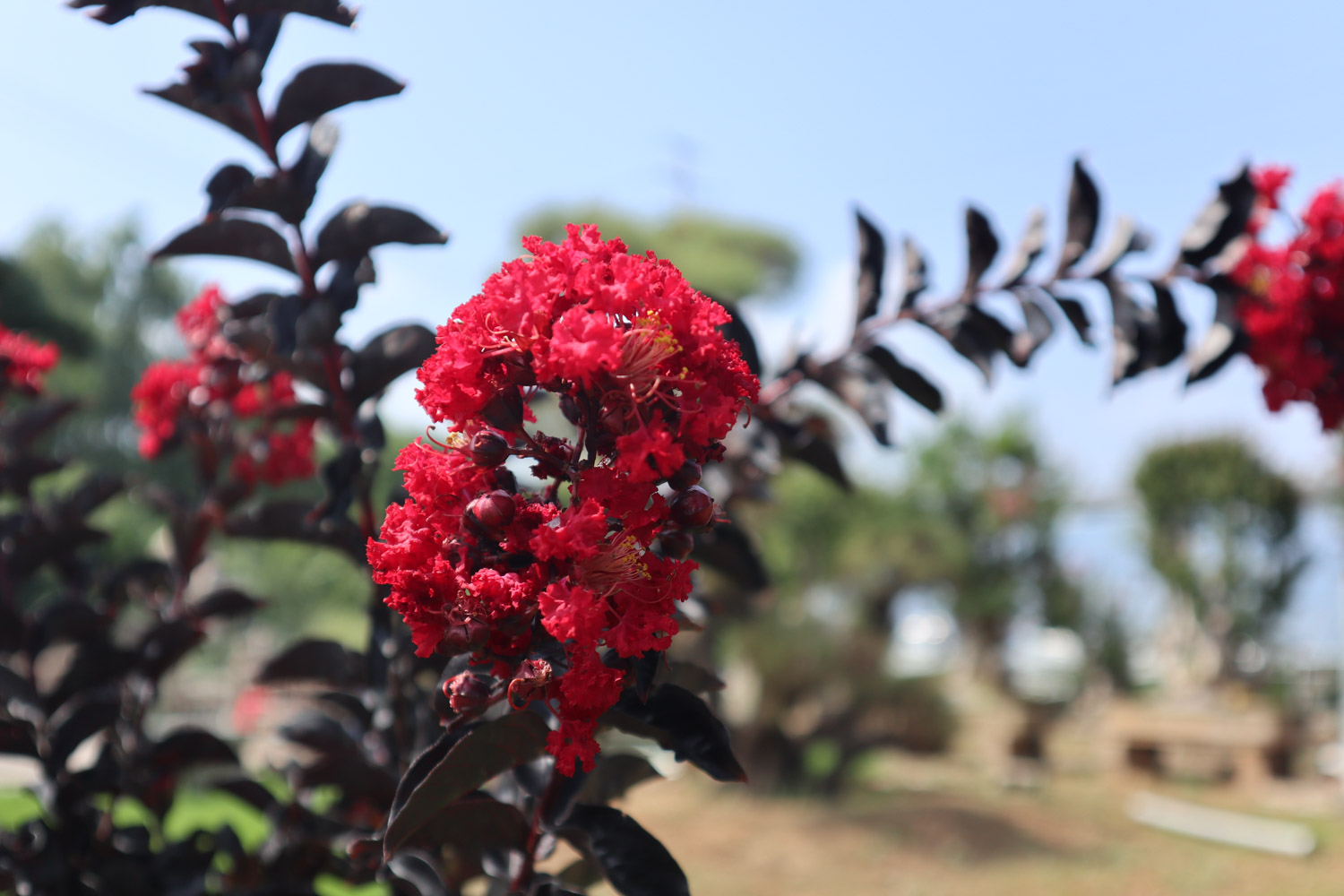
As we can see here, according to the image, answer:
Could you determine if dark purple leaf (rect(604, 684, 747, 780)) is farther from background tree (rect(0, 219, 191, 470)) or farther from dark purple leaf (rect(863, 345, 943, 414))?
background tree (rect(0, 219, 191, 470))

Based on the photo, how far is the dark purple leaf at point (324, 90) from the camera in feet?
2.74

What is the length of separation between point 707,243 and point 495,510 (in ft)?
Answer: 56.4

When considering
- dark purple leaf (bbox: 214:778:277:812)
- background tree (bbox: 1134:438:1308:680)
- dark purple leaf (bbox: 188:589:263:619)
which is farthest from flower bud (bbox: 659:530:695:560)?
background tree (bbox: 1134:438:1308:680)

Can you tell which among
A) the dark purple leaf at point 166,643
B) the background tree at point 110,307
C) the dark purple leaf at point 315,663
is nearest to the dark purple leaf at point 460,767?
the dark purple leaf at point 315,663

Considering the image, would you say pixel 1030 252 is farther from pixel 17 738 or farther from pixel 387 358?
pixel 17 738

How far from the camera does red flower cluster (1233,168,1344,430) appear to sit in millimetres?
1125

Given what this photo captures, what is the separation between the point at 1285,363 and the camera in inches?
44.8

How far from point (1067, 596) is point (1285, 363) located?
10627mm

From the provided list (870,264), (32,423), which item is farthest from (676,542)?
(32,423)

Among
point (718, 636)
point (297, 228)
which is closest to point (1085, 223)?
point (297, 228)

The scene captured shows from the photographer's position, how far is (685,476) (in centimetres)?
56

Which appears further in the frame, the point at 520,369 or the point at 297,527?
the point at 297,527

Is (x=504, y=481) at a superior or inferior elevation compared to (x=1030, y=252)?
inferior

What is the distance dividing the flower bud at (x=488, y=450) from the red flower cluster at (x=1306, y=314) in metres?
0.99
